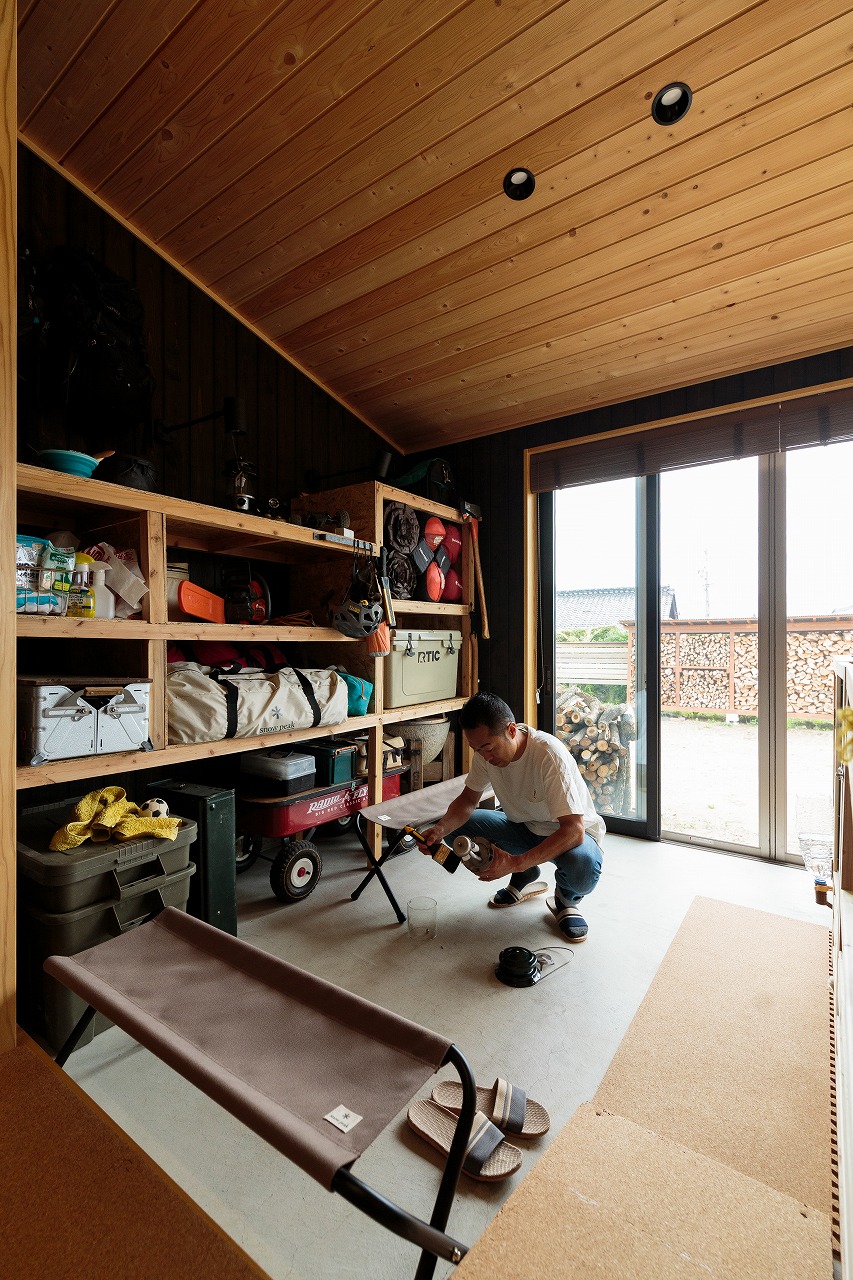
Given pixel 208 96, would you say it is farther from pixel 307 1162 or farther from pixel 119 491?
pixel 307 1162

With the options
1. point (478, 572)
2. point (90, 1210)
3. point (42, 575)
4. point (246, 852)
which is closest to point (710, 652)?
point (478, 572)

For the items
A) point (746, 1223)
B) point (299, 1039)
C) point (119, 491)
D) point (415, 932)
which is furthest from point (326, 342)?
point (746, 1223)

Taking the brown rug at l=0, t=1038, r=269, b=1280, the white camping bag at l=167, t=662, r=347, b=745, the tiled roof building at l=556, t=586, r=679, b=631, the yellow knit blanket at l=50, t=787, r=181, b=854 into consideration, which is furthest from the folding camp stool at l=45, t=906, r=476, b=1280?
the tiled roof building at l=556, t=586, r=679, b=631

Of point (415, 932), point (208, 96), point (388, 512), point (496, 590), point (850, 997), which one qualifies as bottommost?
point (415, 932)

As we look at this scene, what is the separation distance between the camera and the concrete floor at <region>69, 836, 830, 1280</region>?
1.24 m

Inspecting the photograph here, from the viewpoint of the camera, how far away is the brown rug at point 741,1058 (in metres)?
1.37

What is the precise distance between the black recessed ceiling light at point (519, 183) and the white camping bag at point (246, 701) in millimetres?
2199

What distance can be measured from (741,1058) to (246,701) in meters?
2.09

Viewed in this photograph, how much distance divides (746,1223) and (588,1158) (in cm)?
28

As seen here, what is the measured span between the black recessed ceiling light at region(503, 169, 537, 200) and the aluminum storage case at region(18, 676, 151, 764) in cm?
238

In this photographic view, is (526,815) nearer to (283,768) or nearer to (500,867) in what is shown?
(500,867)

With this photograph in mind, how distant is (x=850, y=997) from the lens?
878 millimetres

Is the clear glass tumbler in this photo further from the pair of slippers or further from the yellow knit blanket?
the yellow knit blanket

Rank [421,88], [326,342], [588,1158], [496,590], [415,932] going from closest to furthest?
[588,1158] < [421,88] < [415,932] < [326,342] < [496,590]
